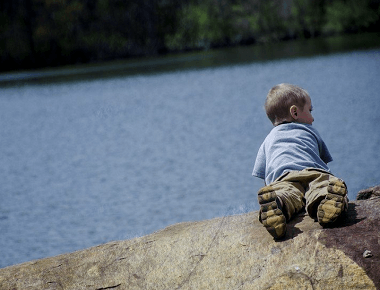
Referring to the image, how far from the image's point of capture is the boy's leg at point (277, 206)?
234 cm

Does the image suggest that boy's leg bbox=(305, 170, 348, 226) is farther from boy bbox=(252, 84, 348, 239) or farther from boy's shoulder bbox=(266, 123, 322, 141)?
boy's shoulder bbox=(266, 123, 322, 141)

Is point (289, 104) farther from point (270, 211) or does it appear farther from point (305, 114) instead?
point (270, 211)

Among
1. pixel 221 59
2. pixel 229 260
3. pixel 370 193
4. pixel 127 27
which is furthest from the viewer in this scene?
pixel 127 27

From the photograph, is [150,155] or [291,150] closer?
[291,150]

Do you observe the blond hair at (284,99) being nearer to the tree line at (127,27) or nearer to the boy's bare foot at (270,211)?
the boy's bare foot at (270,211)

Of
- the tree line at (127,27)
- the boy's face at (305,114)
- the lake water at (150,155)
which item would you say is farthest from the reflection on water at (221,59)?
the boy's face at (305,114)

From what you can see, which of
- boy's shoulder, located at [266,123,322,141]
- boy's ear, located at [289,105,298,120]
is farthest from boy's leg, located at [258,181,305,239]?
boy's ear, located at [289,105,298,120]

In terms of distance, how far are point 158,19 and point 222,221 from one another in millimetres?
37440

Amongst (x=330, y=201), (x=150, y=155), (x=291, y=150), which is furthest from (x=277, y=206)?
(x=150, y=155)

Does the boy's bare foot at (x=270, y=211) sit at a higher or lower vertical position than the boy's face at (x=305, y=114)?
lower

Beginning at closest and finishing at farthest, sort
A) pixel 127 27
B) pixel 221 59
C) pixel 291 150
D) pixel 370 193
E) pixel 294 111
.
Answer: pixel 291 150
pixel 294 111
pixel 370 193
pixel 221 59
pixel 127 27

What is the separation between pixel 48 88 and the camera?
1880 cm

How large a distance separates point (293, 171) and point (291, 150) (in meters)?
0.12

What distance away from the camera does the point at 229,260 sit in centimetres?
244
